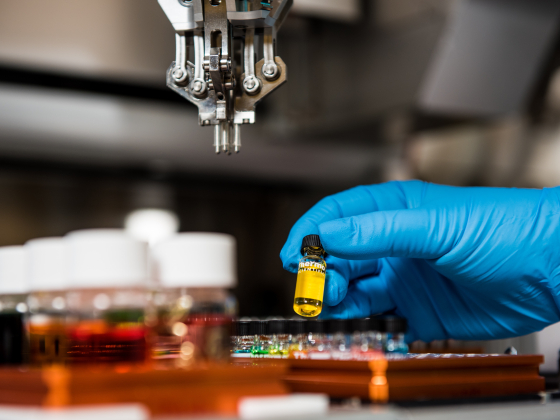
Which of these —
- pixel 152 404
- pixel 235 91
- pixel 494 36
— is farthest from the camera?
pixel 494 36

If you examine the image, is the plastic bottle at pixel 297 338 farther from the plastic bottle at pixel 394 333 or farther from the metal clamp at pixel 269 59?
the metal clamp at pixel 269 59

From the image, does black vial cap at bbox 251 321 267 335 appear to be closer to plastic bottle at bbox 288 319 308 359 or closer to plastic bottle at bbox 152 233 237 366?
plastic bottle at bbox 288 319 308 359

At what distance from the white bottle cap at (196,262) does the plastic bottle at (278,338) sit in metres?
0.31

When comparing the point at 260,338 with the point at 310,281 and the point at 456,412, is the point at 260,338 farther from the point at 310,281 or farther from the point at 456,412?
the point at 456,412

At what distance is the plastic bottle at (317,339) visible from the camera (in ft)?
2.82

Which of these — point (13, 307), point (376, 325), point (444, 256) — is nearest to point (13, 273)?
point (13, 307)

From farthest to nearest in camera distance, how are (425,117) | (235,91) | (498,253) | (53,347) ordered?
Answer: (425,117) < (498,253) < (235,91) < (53,347)

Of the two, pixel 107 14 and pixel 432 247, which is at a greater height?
pixel 107 14

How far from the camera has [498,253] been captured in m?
1.12

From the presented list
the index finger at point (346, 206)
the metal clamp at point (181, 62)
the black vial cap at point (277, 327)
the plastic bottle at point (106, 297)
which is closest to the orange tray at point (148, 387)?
the plastic bottle at point (106, 297)

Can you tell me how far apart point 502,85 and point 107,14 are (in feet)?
5.28

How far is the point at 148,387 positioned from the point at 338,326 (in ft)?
1.08

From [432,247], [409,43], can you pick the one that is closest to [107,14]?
[409,43]

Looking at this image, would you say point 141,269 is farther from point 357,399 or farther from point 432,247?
point 432,247
